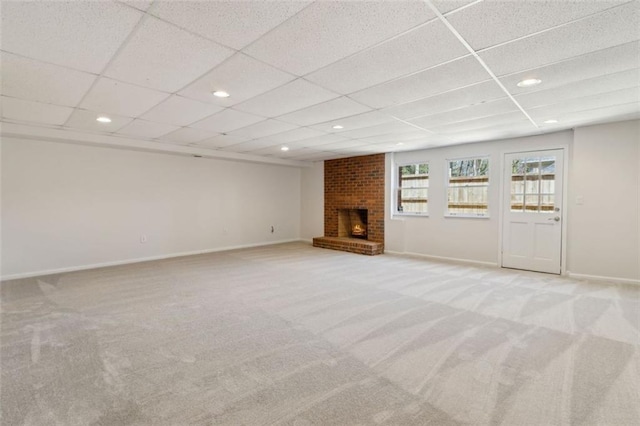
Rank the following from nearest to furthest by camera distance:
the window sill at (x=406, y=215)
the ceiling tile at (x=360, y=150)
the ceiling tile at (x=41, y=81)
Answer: the ceiling tile at (x=41, y=81) → the ceiling tile at (x=360, y=150) → the window sill at (x=406, y=215)

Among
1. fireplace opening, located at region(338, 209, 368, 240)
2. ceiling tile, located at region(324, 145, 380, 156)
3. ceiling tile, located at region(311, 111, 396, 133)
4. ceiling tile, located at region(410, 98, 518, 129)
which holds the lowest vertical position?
fireplace opening, located at region(338, 209, 368, 240)

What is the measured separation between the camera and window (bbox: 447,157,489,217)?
5617 mm

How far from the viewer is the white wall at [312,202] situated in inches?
328

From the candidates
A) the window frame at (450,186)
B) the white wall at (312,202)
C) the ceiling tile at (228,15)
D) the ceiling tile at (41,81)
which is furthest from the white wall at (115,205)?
the ceiling tile at (228,15)

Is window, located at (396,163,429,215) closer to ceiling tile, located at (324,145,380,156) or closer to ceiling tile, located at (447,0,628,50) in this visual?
ceiling tile, located at (324,145,380,156)

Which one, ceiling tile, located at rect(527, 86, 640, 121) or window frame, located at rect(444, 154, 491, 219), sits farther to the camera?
window frame, located at rect(444, 154, 491, 219)

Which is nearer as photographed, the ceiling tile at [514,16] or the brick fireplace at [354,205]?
the ceiling tile at [514,16]

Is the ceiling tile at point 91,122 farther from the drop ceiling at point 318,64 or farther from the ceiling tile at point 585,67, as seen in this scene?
the ceiling tile at point 585,67

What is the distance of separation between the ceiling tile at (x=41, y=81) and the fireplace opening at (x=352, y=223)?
230 inches

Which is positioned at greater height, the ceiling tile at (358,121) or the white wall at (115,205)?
the ceiling tile at (358,121)

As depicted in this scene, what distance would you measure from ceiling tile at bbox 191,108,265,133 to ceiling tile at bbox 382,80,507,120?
172 cm

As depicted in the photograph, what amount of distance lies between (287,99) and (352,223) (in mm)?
5257

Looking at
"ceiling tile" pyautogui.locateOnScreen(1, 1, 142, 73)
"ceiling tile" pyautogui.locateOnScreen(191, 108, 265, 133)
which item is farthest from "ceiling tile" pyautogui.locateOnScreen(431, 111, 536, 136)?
"ceiling tile" pyautogui.locateOnScreen(1, 1, 142, 73)

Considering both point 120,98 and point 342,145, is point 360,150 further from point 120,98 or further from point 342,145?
point 120,98
